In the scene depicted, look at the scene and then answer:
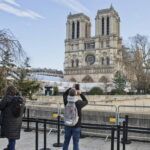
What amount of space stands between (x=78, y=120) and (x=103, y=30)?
107935mm

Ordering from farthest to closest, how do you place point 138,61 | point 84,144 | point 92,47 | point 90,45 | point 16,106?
point 90,45
point 92,47
point 138,61
point 84,144
point 16,106

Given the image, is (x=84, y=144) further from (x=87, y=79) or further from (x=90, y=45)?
(x=90, y=45)

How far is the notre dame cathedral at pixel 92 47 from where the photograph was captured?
104m

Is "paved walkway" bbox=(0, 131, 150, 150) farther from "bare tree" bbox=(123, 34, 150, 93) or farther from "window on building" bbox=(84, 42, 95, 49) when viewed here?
"window on building" bbox=(84, 42, 95, 49)

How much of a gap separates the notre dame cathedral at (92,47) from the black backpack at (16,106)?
310 ft

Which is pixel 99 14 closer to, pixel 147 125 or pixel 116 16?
pixel 116 16

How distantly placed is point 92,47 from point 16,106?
108 metres

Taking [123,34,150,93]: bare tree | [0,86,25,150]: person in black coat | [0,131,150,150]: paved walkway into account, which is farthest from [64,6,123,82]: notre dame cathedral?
[0,86,25,150]: person in black coat

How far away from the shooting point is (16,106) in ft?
19.3

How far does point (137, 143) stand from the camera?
8.60 m

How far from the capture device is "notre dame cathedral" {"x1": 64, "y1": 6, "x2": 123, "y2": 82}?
104m

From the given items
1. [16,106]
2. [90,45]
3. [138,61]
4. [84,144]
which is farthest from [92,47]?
[16,106]

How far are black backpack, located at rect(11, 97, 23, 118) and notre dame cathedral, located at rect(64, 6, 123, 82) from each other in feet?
310

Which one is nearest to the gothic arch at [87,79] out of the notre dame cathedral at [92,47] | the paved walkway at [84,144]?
the notre dame cathedral at [92,47]
